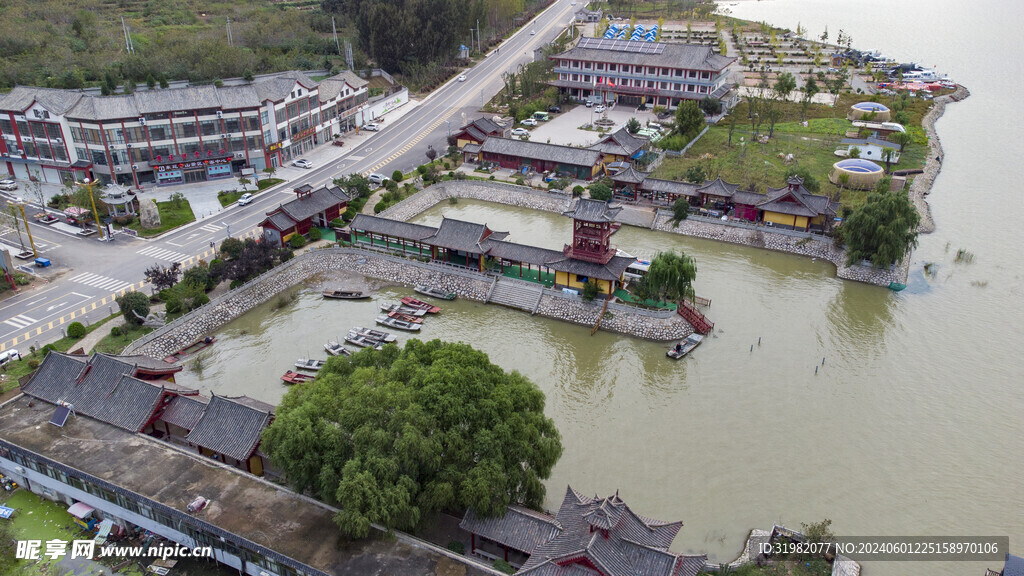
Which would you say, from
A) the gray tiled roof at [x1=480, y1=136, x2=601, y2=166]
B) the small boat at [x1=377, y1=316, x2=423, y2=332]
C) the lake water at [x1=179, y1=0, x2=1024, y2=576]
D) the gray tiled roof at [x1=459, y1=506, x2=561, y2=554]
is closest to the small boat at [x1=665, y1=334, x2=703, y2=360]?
the lake water at [x1=179, y1=0, x2=1024, y2=576]

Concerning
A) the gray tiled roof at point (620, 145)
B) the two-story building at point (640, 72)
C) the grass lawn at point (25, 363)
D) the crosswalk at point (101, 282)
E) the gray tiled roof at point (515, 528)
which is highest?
the two-story building at point (640, 72)

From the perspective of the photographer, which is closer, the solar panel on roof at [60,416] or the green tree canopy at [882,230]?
the solar panel on roof at [60,416]

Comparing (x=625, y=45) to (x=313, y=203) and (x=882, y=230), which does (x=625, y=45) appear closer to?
(x=882, y=230)

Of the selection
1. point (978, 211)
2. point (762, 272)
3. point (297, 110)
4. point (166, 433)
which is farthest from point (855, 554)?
point (297, 110)

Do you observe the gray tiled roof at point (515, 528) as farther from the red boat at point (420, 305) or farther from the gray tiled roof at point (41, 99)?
the gray tiled roof at point (41, 99)

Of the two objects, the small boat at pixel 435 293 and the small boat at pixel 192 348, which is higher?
the small boat at pixel 435 293

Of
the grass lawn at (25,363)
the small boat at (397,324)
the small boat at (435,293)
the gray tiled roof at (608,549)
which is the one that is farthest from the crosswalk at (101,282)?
the gray tiled roof at (608,549)

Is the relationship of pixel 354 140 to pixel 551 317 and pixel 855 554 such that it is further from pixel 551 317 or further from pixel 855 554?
pixel 855 554
